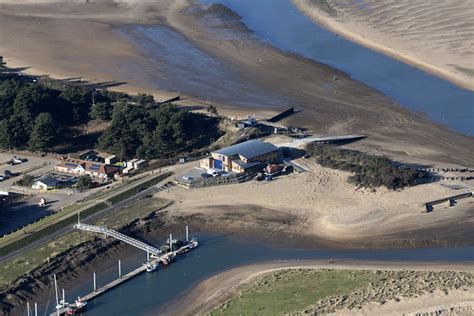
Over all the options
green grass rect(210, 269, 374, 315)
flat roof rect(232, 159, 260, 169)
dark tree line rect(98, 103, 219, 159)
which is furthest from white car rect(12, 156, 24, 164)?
green grass rect(210, 269, 374, 315)

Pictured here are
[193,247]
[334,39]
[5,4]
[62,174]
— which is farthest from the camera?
[5,4]

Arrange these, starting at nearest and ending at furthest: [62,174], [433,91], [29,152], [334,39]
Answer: [62,174] → [29,152] → [433,91] → [334,39]

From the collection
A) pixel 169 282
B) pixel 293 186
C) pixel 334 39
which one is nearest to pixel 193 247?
pixel 169 282

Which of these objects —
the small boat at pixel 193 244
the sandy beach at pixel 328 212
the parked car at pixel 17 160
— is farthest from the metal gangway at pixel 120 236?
the parked car at pixel 17 160

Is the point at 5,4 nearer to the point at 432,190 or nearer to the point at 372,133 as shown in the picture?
the point at 372,133

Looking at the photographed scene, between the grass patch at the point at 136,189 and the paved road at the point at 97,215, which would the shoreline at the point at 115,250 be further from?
the grass patch at the point at 136,189

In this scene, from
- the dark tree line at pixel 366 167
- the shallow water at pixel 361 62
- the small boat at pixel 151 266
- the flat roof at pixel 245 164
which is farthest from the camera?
the shallow water at pixel 361 62
